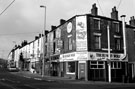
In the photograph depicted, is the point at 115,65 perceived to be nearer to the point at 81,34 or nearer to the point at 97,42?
the point at 97,42

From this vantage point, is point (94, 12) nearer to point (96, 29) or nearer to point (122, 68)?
point (96, 29)

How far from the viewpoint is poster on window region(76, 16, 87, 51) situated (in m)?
28.2

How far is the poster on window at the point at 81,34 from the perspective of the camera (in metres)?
28.2

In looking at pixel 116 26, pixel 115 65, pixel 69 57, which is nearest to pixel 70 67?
pixel 69 57

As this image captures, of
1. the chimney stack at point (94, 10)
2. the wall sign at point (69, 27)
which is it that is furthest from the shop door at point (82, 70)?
the chimney stack at point (94, 10)

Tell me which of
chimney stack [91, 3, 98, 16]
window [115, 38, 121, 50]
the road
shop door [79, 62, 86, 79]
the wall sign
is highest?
chimney stack [91, 3, 98, 16]

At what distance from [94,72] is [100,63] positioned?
1.84 meters

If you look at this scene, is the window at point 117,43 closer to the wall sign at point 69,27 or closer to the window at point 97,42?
the window at point 97,42

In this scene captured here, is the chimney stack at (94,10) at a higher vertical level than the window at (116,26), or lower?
higher

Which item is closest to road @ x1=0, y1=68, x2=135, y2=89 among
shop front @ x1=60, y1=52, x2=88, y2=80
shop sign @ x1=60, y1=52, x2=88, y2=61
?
shop front @ x1=60, y1=52, x2=88, y2=80

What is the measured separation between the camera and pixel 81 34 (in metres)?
28.6

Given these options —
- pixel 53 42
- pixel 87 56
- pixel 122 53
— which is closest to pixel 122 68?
pixel 122 53

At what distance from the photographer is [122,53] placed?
3127cm

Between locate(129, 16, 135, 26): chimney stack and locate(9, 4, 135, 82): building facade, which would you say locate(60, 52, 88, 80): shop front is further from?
locate(129, 16, 135, 26): chimney stack
